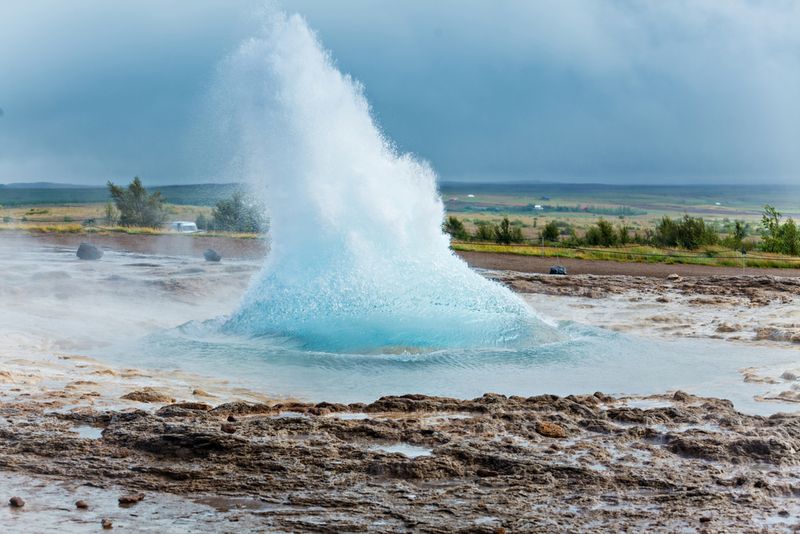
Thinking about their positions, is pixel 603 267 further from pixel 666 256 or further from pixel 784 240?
pixel 784 240

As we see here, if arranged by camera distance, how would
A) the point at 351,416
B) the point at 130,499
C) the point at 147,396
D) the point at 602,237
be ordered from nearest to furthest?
the point at 130,499
the point at 351,416
the point at 147,396
the point at 602,237

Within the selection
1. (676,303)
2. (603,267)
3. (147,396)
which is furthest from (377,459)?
(603,267)

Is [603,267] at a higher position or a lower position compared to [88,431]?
higher

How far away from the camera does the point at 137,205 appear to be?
1914 inches

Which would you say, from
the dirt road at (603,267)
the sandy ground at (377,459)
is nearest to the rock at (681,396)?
the sandy ground at (377,459)

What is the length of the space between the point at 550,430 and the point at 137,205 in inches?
1737

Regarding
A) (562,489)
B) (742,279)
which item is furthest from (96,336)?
(742,279)

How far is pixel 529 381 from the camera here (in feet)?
32.3

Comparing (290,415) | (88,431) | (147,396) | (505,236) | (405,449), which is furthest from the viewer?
(505,236)

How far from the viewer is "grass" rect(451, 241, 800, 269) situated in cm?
2778

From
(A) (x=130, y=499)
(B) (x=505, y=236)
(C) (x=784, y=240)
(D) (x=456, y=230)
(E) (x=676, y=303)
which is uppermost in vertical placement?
(C) (x=784, y=240)

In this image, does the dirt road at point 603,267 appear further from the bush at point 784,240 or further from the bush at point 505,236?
the bush at point 505,236

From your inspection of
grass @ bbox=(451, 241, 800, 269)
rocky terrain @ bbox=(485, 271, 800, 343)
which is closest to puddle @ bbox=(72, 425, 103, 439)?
rocky terrain @ bbox=(485, 271, 800, 343)

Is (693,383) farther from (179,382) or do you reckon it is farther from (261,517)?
(261,517)
